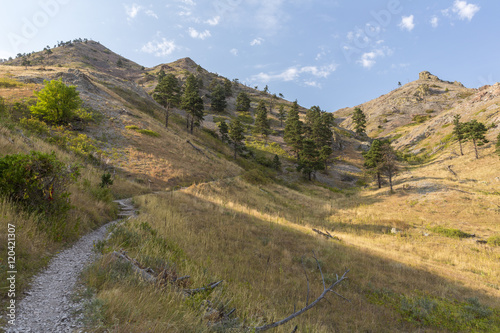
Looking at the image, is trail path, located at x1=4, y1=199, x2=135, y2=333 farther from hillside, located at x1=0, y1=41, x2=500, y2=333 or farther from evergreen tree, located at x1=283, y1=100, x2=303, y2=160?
evergreen tree, located at x1=283, y1=100, x2=303, y2=160

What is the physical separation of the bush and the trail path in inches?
74.1

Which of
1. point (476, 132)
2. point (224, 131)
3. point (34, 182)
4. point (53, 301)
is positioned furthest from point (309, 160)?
point (53, 301)

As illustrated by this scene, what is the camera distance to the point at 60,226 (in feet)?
18.9

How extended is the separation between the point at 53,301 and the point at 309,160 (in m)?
54.7

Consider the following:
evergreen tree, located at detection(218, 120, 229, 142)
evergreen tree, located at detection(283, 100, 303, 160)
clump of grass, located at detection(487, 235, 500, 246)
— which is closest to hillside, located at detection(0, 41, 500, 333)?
clump of grass, located at detection(487, 235, 500, 246)

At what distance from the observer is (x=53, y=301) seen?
10.6ft

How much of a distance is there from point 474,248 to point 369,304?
52.7ft

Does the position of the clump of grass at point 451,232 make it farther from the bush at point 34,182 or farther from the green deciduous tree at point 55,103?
the green deciduous tree at point 55,103

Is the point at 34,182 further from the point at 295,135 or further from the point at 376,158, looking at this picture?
the point at 295,135

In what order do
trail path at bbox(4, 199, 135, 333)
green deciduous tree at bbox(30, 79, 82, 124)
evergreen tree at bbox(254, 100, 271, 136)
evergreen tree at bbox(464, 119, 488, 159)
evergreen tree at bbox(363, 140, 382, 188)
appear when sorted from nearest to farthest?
trail path at bbox(4, 199, 135, 333)
green deciduous tree at bbox(30, 79, 82, 124)
evergreen tree at bbox(363, 140, 382, 188)
evergreen tree at bbox(464, 119, 488, 159)
evergreen tree at bbox(254, 100, 271, 136)

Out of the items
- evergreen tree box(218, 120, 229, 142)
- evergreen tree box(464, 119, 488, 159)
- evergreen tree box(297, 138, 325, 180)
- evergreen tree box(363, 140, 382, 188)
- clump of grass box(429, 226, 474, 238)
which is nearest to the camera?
clump of grass box(429, 226, 474, 238)

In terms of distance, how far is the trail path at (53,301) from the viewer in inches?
106

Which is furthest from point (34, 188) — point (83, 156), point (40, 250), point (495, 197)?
point (495, 197)

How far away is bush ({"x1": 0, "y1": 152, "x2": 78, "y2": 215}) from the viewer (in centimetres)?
543
